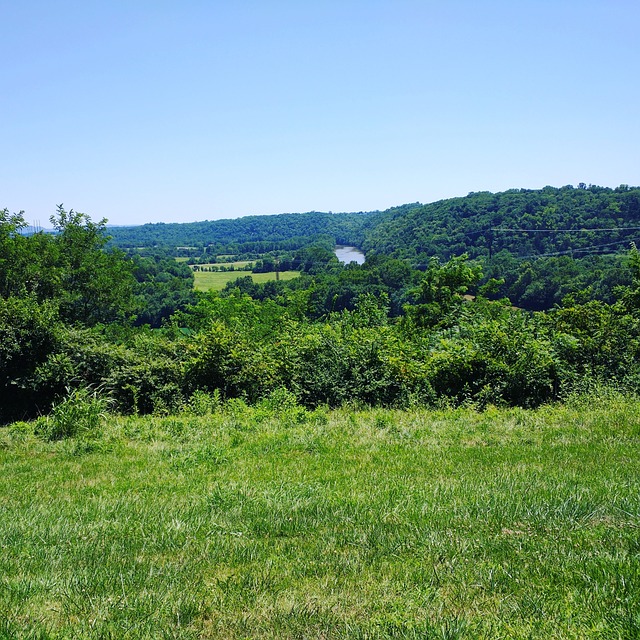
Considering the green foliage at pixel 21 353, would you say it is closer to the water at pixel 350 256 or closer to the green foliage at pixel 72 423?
the green foliage at pixel 72 423

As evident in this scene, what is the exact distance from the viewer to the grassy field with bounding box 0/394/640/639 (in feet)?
10.9

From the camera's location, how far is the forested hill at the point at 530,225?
236 ft

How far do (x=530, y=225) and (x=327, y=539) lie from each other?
87.2 metres

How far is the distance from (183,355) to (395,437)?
24.8 feet

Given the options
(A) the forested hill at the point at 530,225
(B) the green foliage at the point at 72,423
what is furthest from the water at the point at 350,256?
(B) the green foliage at the point at 72,423

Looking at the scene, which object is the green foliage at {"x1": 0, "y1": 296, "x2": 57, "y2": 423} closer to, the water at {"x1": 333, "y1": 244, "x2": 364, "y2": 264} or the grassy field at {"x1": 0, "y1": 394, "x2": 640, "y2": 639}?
the grassy field at {"x1": 0, "y1": 394, "x2": 640, "y2": 639}

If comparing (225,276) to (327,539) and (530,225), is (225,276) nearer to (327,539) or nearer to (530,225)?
(530,225)

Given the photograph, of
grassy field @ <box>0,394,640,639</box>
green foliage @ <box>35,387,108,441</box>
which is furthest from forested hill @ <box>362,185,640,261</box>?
green foliage @ <box>35,387,108,441</box>

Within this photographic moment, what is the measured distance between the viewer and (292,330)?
50.8ft

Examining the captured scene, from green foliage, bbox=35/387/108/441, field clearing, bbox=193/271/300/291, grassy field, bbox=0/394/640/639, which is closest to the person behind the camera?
grassy field, bbox=0/394/640/639

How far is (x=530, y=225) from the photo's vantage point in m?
83.8

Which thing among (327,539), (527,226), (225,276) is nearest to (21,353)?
(327,539)

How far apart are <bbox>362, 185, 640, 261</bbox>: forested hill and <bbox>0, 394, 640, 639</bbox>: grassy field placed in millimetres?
64343

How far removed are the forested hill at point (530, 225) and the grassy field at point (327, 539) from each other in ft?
211
